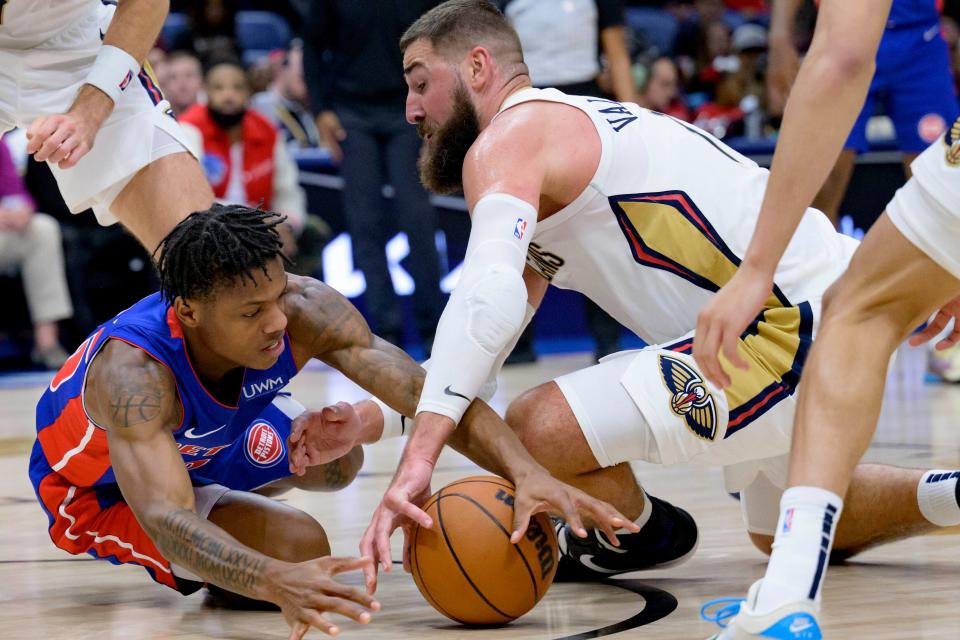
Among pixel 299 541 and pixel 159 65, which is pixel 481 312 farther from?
pixel 159 65

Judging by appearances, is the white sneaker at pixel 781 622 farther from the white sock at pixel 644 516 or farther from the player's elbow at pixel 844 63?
the white sock at pixel 644 516

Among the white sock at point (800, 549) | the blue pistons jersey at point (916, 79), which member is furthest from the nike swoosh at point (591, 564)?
the blue pistons jersey at point (916, 79)

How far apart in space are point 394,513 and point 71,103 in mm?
1870

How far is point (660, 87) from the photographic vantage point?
11.7 meters

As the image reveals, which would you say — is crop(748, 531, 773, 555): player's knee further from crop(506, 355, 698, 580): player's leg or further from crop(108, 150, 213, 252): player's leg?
crop(108, 150, 213, 252): player's leg

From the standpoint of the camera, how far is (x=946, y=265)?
8.24ft

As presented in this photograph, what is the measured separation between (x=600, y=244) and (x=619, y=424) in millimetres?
492

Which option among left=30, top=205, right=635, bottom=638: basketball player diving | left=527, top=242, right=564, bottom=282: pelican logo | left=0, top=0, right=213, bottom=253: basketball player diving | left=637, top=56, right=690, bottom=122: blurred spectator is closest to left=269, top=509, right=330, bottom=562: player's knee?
left=30, top=205, right=635, bottom=638: basketball player diving

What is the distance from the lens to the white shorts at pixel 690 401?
3262 mm

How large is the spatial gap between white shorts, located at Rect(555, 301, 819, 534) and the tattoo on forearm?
34.7 inches

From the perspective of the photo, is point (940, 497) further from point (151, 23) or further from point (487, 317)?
point (151, 23)

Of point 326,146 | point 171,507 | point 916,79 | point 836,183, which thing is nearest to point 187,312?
point 171,507

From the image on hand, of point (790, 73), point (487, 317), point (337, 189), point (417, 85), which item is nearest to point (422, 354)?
point (337, 189)

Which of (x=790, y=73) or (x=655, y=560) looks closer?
(x=655, y=560)
